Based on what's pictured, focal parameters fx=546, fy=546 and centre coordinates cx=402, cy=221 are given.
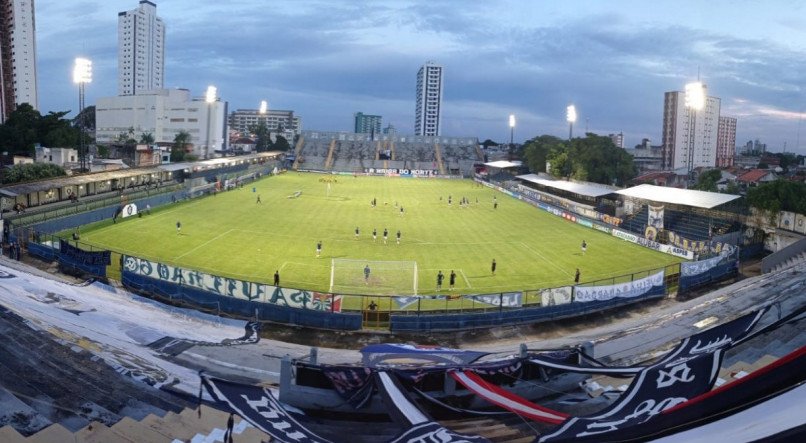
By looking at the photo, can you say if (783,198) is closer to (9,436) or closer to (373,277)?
(373,277)

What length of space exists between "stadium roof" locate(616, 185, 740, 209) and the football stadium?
0.37 m

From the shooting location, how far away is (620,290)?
25.3 metres

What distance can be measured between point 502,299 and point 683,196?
3362cm

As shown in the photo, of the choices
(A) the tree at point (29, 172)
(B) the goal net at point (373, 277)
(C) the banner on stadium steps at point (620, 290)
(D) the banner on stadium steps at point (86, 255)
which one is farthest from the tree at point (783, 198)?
(A) the tree at point (29, 172)

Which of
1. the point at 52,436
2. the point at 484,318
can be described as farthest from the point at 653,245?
the point at 52,436

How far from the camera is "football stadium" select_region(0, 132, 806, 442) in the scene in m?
8.95

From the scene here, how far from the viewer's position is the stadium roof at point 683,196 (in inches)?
1763

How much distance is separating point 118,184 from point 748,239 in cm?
5873

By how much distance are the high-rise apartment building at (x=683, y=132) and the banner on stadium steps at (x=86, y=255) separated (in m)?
143

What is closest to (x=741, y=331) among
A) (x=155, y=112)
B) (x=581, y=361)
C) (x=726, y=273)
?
(x=581, y=361)

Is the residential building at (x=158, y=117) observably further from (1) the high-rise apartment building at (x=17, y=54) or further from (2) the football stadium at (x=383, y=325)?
(2) the football stadium at (x=383, y=325)

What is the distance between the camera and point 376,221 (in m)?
51.4

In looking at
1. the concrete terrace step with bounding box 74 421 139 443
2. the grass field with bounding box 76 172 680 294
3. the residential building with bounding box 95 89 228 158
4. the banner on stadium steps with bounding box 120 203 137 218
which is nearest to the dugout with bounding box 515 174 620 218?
the grass field with bounding box 76 172 680 294

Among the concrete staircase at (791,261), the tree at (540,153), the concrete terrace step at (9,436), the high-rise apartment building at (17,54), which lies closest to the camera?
the concrete terrace step at (9,436)
